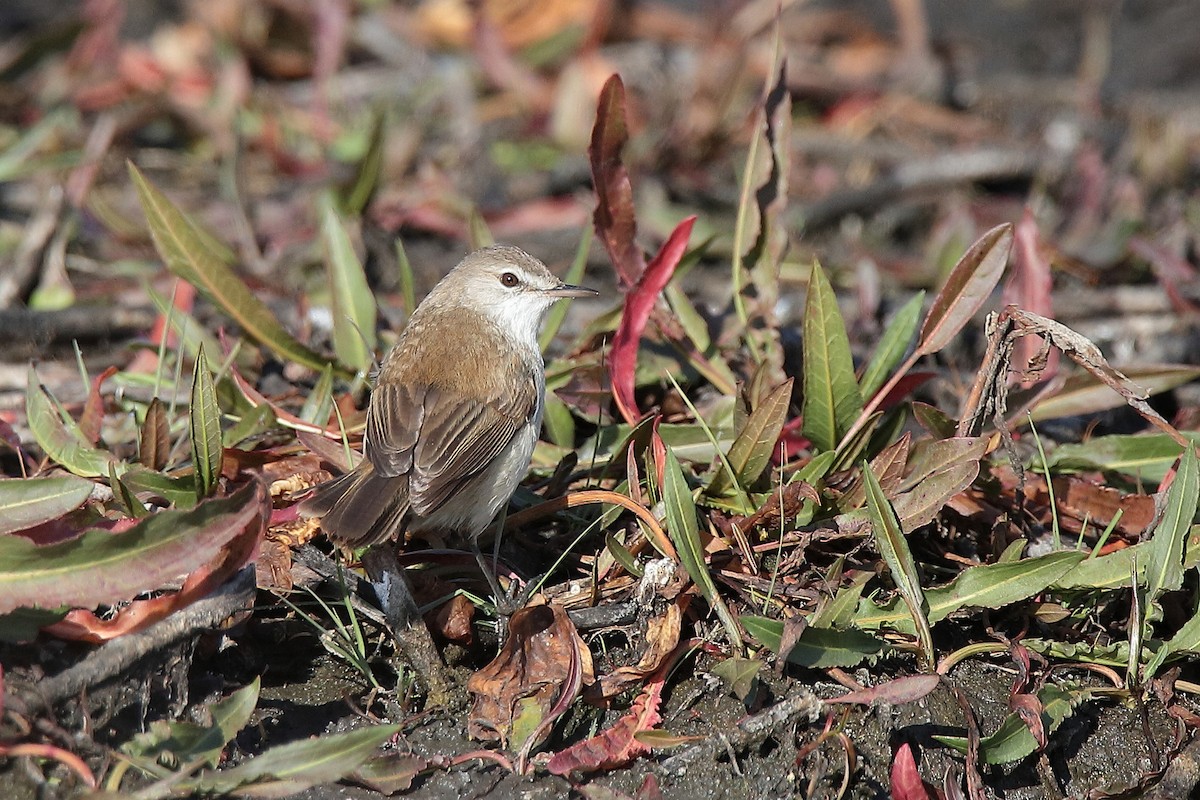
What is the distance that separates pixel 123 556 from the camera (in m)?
3.65

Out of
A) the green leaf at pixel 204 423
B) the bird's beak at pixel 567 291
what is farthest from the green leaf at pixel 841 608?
the green leaf at pixel 204 423

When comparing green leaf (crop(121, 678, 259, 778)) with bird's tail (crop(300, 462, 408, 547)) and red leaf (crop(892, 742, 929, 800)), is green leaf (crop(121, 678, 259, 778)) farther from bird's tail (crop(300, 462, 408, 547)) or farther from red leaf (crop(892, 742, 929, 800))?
red leaf (crop(892, 742, 929, 800))

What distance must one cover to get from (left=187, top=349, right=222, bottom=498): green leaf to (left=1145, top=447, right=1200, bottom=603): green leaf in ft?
10.1

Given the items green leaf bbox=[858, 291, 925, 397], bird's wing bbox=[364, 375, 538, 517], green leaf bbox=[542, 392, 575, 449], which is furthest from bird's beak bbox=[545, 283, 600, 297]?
green leaf bbox=[858, 291, 925, 397]

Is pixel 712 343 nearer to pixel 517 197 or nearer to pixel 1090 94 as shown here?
pixel 517 197

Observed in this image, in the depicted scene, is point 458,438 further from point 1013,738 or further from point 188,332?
point 1013,738

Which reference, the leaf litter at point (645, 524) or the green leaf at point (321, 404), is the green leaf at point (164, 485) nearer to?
the leaf litter at point (645, 524)

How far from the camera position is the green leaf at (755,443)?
14.8 ft

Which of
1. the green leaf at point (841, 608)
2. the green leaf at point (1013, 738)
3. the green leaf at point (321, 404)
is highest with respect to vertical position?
the green leaf at point (321, 404)

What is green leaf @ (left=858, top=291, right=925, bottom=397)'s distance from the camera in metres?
5.11

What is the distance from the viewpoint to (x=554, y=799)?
12.3 feet

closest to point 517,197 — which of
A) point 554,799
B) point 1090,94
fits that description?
point 1090,94

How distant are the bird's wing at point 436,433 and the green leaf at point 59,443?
968 millimetres

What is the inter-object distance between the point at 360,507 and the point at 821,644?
149 centimetres
